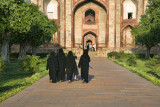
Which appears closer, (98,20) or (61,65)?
(61,65)

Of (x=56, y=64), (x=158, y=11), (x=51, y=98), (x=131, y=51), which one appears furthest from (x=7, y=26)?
(x=131, y=51)

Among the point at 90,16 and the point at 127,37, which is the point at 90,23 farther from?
the point at 127,37

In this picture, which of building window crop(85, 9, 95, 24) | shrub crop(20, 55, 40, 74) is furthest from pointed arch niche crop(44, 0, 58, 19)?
shrub crop(20, 55, 40, 74)

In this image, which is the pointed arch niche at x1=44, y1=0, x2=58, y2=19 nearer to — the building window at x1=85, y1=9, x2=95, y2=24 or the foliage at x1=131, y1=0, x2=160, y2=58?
the building window at x1=85, y1=9, x2=95, y2=24

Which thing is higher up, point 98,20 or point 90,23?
point 98,20

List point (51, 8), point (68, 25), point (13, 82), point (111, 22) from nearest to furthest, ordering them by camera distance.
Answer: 1. point (13, 82)
2. point (111, 22)
3. point (68, 25)
4. point (51, 8)

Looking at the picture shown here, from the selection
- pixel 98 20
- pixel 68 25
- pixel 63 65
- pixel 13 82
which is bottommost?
pixel 13 82

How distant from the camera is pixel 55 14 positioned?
2975 cm

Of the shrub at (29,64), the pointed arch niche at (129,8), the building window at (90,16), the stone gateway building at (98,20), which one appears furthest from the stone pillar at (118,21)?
the shrub at (29,64)

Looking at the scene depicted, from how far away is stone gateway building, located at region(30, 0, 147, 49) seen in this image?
28859mm

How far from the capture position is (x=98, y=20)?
1189 inches

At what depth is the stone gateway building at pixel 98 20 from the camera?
2886cm

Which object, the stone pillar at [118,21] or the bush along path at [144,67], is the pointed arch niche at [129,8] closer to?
the stone pillar at [118,21]

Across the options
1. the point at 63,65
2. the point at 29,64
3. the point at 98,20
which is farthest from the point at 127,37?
the point at 63,65
